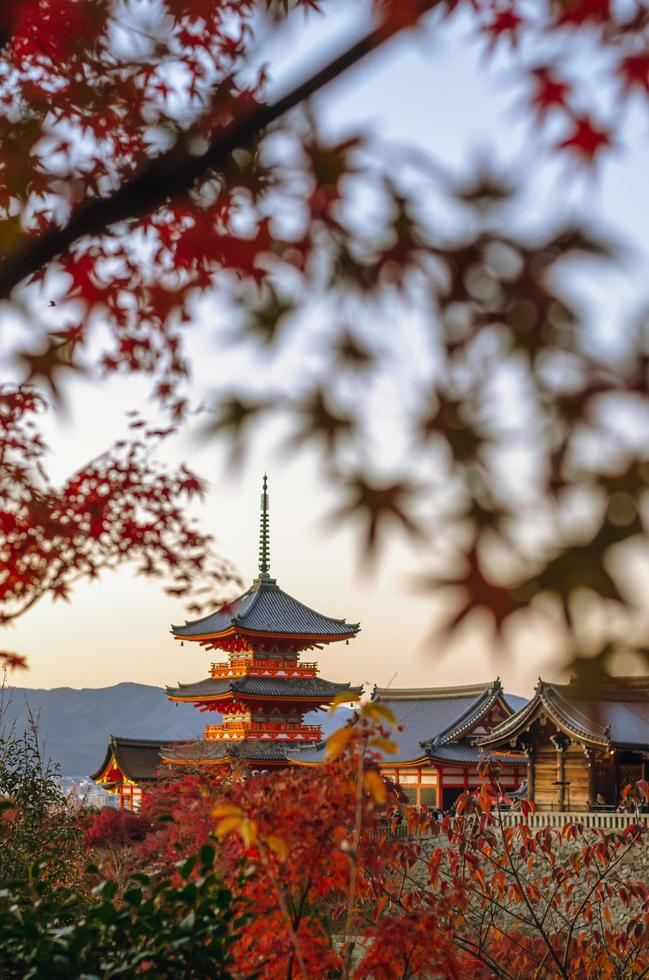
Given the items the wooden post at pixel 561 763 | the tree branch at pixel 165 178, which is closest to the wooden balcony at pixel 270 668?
the wooden post at pixel 561 763

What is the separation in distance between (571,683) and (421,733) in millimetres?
24859

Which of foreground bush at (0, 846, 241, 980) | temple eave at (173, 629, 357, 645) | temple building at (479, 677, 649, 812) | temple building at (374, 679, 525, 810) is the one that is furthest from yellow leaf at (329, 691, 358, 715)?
temple eave at (173, 629, 357, 645)

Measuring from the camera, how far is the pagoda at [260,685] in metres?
24.4

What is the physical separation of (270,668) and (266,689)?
78 centimetres

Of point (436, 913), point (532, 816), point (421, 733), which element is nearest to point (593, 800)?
point (532, 816)

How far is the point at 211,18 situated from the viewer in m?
3.62

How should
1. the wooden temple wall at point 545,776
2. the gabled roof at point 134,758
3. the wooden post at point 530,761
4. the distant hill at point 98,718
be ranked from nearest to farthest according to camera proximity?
the wooden temple wall at point 545,776 → the wooden post at point 530,761 → the gabled roof at point 134,758 → the distant hill at point 98,718

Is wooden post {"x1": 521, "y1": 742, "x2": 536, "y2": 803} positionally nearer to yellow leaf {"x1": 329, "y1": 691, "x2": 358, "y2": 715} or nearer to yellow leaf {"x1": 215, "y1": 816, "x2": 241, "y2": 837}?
yellow leaf {"x1": 329, "y1": 691, "x2": 358, "y2": 715}

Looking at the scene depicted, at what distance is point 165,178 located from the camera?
93.7 inches

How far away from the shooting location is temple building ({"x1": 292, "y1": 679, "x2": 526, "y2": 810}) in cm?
2420

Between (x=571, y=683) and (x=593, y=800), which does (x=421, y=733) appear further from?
(x=571, y=683)

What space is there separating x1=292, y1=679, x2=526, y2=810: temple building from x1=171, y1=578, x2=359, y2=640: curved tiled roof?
2.11 metres

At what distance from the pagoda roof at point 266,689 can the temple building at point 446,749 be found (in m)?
1.28

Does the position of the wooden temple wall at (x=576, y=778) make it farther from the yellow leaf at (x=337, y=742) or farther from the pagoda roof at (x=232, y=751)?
the yellow leaf at (x=337, y=742)
